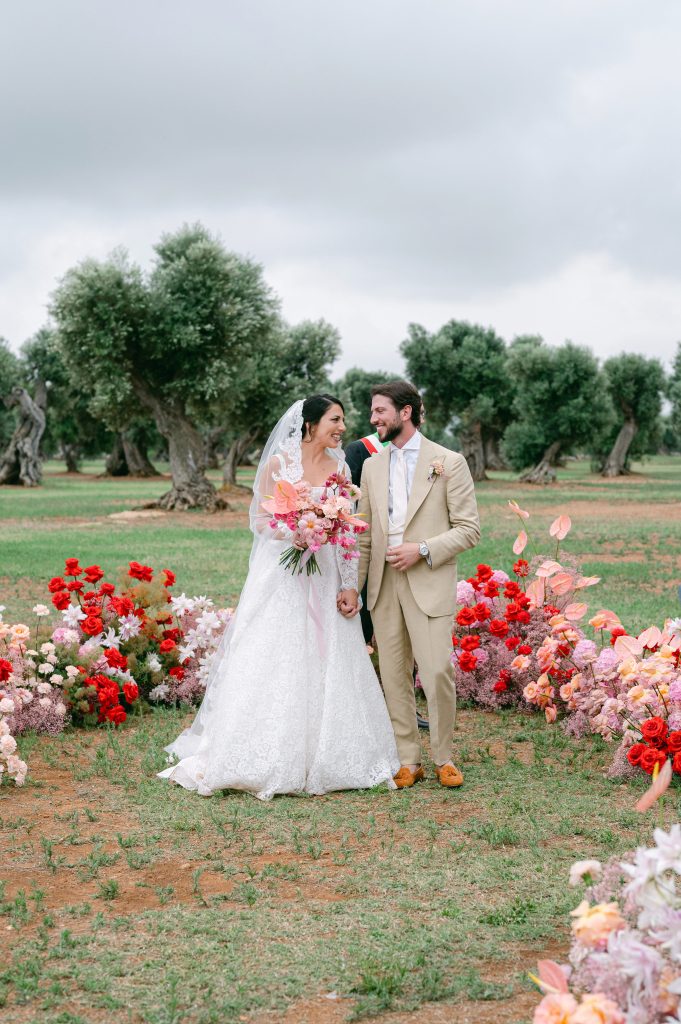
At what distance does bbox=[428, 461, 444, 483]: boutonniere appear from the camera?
19.7ft

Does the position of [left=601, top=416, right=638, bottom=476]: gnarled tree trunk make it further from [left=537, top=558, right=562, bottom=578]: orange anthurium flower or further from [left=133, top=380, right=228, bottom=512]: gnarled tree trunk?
[left=537, top=558, right=562, bottom=578]: orange anthurium flower

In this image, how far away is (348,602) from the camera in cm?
625

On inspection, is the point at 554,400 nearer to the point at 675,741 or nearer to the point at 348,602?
the point at 348,602

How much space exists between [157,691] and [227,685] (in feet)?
7.12

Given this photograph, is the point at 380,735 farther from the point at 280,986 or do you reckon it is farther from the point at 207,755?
the point at 280,986

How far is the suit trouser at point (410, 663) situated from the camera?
19.6 feet

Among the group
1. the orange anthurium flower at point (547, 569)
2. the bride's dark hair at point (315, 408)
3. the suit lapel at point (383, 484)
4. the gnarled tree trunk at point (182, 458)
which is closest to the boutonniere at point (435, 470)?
the suit lapel at point (383, 484)

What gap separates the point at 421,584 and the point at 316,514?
0.75 meters

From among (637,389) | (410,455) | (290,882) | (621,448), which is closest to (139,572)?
(410,455)

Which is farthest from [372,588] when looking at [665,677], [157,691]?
[157,691]

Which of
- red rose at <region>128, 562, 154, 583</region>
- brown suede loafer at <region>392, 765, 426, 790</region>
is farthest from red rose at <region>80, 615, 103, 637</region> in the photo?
brown suede loafer at <region>392, 765, 426, 790</region>

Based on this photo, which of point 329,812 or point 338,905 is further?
point 329,812

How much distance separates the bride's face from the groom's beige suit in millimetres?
277

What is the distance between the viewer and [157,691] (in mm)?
8273
